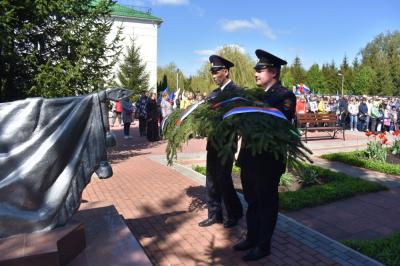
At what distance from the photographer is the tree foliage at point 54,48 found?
320 inches

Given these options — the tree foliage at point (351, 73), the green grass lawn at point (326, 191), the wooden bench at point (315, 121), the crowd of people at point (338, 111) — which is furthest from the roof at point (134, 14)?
the green grass lawn at point (326, 191)

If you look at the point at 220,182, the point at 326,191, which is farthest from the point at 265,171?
the point at 326,191

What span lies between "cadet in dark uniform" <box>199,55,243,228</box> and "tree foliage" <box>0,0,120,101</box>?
4833 mm

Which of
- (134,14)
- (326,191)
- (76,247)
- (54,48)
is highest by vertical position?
(134,14)

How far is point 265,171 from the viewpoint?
3.81 metres

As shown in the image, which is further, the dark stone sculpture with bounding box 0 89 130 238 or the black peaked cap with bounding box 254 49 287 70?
the black peaked cap with bounding box 254 49 287 70

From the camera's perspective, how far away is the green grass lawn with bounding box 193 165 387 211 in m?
5.84

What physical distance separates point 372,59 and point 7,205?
69.3m

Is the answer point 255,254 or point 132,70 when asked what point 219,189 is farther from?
point 132,70

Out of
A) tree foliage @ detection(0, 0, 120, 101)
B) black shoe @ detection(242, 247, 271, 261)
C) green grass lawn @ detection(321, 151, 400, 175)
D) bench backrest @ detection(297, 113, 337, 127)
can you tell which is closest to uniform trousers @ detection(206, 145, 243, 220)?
black shoe @ detection(242, 247, 271, 261)

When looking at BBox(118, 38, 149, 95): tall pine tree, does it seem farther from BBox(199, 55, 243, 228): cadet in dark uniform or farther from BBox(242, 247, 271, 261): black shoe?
BBox(242, 247, 271, 261): black shoe

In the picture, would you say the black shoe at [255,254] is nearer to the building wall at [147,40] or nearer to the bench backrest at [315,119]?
the bench backrest at [315,119]

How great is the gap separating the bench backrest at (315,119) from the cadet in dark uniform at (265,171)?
33.9 ft

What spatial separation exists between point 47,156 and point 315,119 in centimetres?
1237
